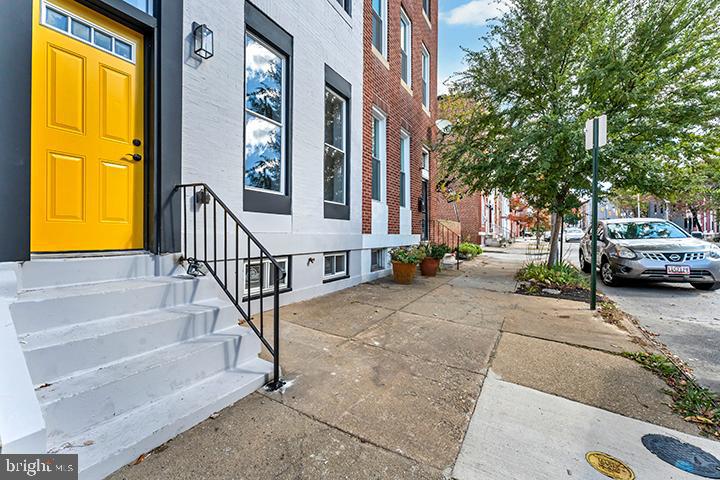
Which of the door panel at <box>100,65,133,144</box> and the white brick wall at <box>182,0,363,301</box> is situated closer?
the door panel at <box>100,65,133,144</box>

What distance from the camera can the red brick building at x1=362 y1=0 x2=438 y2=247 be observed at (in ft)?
22.3

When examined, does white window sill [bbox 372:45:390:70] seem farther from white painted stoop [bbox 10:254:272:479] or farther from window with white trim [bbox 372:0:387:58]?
white painted stoop [bbox 10:254:272:479]

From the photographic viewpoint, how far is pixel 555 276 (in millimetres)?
6598

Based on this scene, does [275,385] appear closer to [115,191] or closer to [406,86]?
[115,191]

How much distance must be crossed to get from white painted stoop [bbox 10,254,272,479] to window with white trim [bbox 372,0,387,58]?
671 cm

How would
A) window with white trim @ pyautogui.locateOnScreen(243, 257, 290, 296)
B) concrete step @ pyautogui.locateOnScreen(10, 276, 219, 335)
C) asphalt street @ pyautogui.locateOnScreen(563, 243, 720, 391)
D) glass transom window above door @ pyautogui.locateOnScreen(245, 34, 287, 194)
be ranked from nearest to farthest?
concrete step @ pyautogui.locateOnScreen(10, 276, 219, 335) < asphalt street @ pyautogui.locateOnScreen(563, 243, 720, 391) < glass transom window above door @ pyautogui.locateOnScreen(245, 34, 287, 194) < window with white trim @ pyautogui.locateOnScreen(243, 257, 290, 296)

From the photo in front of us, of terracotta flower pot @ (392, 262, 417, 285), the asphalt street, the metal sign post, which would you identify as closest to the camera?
the asphalt street

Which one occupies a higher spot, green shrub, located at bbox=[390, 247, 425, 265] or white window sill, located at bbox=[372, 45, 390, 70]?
white window sill, located at bbox=[372, 45, 390, 70]

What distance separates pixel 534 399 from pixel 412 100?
8.10 m

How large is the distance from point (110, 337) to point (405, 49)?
29.7ft

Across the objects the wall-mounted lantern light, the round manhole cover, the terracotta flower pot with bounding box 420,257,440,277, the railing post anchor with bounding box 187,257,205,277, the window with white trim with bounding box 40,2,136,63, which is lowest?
the round manhole cover

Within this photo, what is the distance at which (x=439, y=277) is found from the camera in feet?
24.4

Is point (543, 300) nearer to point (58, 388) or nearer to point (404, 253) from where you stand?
point (404, 253)

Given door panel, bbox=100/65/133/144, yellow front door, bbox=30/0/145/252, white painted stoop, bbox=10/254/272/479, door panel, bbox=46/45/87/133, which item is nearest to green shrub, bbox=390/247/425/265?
Result: white painted stoop, bbox=10/254/272/479
